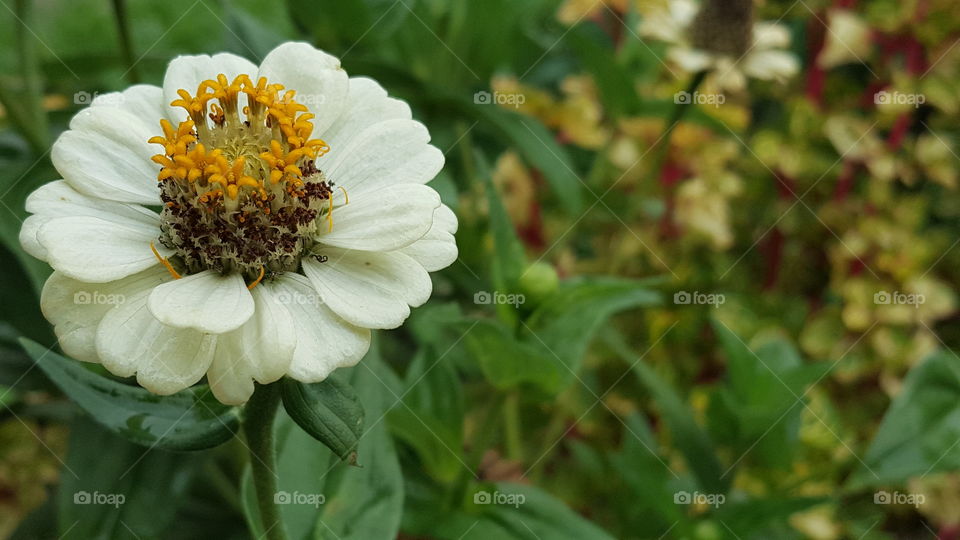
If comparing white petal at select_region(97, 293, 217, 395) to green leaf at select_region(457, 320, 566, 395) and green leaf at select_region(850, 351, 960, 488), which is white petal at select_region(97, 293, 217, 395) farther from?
green leaf at select_region(850, 351, 960, 488)

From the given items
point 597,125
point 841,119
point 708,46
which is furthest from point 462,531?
point 841,119
